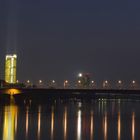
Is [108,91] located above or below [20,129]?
above

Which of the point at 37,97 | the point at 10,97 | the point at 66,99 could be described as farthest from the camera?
the point at 66,99

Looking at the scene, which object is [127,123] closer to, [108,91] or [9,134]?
[9,134]

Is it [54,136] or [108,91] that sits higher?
[108,91]

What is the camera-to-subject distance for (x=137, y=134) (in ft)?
179

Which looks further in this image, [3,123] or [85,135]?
[3,123]

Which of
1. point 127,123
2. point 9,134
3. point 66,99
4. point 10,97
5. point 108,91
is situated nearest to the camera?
point 9,134

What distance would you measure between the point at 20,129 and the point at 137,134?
39.7ft

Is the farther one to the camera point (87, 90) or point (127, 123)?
point (87, 90)

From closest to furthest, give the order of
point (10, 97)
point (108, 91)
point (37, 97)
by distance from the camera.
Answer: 1. point (108, 91)
2. point (10, 97)
3. point (37, 97)

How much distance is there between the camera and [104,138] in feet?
166

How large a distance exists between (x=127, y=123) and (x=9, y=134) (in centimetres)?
2357

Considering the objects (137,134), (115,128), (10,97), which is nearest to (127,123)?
(115,128)

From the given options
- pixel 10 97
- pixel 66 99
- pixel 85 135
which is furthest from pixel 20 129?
pixel 66 99

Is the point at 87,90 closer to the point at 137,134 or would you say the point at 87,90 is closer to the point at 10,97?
the point at 10,97
